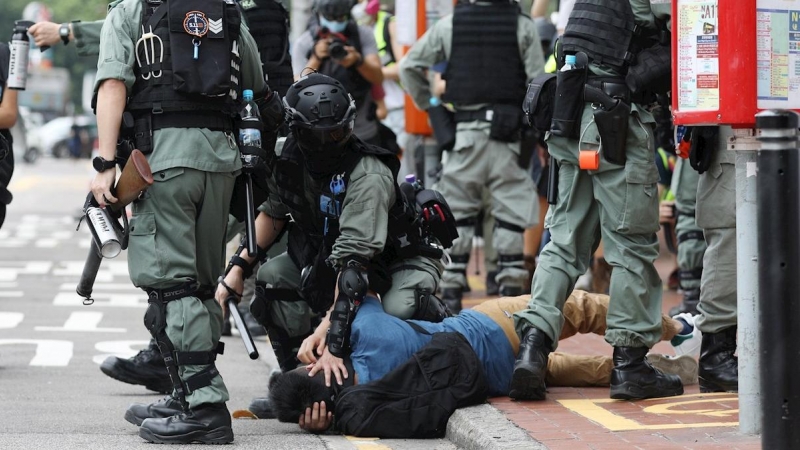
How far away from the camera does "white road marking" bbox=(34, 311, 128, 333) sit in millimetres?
9539

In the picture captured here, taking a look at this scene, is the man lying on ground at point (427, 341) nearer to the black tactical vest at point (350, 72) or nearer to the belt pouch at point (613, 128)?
the belt pouch at point (613, 128)

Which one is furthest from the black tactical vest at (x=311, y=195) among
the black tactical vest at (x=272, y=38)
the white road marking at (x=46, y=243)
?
the white road marking at (x=46, y=243)

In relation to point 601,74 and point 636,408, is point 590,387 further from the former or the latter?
point 601,74

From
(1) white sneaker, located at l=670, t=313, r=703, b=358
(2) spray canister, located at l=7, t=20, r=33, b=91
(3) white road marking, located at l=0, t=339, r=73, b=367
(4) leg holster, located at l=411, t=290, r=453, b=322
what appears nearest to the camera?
(4) leg holster, located at l=411, t=290, r=453, b=322

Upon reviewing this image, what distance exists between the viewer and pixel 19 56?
734 centimetres

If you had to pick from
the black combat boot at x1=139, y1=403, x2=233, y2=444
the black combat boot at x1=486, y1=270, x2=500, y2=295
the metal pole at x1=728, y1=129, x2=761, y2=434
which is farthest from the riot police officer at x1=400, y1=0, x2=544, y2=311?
→ the metal pole at x1=728, y1=129, x2=761, y2=434

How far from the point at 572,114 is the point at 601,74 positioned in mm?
206

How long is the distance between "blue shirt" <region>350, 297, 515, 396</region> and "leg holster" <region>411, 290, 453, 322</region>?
0.13 m

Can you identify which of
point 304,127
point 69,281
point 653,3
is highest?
point 653,3

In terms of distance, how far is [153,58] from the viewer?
5711mm

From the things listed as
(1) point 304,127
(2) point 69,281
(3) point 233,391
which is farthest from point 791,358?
(2) point 69,281

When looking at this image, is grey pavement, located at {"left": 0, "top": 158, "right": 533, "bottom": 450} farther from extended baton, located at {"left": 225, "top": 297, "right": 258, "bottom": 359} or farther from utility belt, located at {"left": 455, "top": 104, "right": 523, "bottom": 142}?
utility belt, located at {"left": 455, "top": 104, "right": 523, "bottom": 142}

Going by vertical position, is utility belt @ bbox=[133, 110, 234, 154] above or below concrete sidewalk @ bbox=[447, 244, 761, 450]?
above

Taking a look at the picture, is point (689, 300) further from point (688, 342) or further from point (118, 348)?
point (118, 348)
